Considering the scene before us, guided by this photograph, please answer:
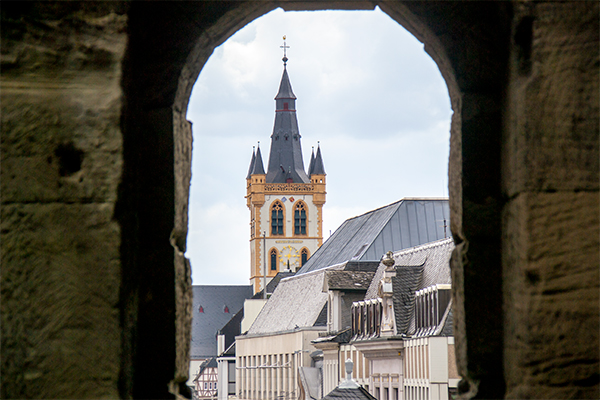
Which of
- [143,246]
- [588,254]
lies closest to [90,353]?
[143,246]

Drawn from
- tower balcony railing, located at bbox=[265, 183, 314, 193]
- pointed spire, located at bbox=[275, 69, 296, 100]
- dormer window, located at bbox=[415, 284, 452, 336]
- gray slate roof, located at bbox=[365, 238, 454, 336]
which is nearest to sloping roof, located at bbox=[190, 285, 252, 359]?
tower balcony railing, located at bbox=[265, 183, 314, 193]

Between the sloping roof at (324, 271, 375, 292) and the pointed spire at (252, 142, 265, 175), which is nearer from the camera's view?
the sloping roof at (324, 271, 375, 292)

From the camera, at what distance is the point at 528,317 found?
13.3 ft

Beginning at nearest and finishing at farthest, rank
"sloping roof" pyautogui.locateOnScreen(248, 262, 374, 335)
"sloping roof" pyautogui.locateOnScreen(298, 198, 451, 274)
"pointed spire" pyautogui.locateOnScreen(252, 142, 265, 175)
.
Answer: "sloping roof" pyautogui.locateOnScreen(248, 262, 374, 335), "sloping roof" pyautogui.locateOnScreen(298, 198, 451, 274), "pointed spire" pyautogui.locateOnScreen(252, 142, 265, 175)

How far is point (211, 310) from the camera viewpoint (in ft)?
343

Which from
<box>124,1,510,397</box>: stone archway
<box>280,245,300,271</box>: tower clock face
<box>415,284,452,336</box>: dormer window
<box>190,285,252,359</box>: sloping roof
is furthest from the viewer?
<box>280,245,300,271</box>: tower clock face

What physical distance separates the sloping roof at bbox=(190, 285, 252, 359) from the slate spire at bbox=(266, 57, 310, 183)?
45.0 feet

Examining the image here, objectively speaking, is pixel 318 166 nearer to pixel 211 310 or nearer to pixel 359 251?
pixel 211 310

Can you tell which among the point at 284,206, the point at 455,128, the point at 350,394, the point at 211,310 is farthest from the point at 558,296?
the point at 211,310

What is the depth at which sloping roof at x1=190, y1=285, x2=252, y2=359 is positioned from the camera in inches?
3922

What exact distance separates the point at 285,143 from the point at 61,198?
97.6 meters

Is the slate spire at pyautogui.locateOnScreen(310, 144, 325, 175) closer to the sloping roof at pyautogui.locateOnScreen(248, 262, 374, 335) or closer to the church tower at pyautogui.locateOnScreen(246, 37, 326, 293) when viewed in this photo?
the church tower at pyautogui.locateOnScreen(246, 37, 326, 293)

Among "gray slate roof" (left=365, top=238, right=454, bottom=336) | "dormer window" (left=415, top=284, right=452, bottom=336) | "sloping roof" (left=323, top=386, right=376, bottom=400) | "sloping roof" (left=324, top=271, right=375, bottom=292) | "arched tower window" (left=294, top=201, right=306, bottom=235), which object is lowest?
"sloping roof" (left=323, top=386, right=376, bottom=400)

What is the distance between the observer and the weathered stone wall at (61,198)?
3.98 m
